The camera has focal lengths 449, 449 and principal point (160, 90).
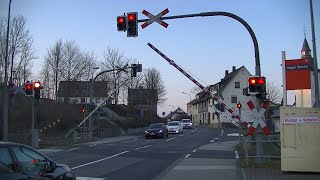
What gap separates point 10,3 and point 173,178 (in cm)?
1681

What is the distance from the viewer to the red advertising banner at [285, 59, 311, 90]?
121ft

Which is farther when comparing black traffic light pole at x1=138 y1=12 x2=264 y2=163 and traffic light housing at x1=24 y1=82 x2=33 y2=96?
traffic light housing at x1=24 y1=82 x2=33 y2=96

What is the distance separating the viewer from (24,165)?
23.9 ft

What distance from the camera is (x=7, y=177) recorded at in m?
6.66

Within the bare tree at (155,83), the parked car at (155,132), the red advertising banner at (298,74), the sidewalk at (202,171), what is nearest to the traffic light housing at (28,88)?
the sidewalk at (202,171)

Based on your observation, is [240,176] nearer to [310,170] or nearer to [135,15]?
[310,170]

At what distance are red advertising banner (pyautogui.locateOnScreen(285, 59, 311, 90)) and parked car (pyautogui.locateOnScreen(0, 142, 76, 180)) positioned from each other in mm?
30607

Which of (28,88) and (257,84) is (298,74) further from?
(28,88)

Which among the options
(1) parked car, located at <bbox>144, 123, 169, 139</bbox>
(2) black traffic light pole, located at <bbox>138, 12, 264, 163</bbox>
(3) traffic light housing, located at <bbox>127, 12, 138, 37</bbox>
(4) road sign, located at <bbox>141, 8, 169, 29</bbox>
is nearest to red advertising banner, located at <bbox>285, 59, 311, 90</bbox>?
(1) parked car, located at <bbox>144, 123, 169, 139</bbox>

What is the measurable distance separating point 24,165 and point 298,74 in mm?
34443

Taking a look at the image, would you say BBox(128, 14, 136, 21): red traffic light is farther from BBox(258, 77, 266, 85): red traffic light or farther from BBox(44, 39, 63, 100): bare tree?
BBox(44, 39, 63, 100): bare tree

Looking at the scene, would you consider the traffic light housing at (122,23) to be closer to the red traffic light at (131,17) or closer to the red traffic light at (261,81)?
the red traffic light at (131,17)

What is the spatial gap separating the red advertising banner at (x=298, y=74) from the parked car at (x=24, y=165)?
30607 millimetres

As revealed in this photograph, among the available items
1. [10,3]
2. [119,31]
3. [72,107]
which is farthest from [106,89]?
[119,31]
